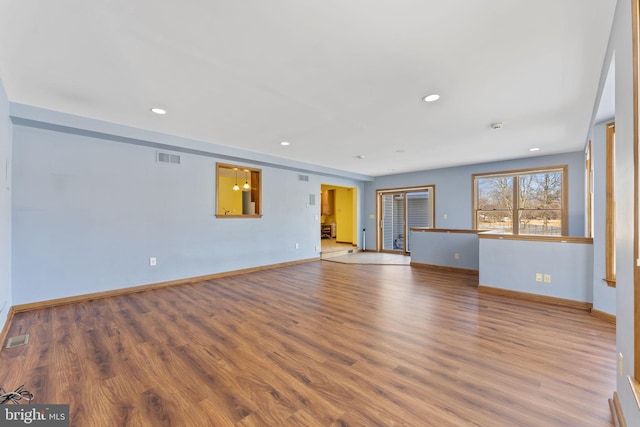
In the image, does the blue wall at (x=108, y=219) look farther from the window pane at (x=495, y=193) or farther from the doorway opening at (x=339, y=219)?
the window pane at (x=495, y=193)

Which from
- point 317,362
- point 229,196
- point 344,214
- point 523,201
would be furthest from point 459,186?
point 229,196

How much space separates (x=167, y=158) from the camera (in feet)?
15.5

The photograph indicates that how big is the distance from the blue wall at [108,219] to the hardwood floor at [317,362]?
0.55 meters

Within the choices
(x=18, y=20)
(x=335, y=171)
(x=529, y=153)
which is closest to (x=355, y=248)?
(x=335, y=171)

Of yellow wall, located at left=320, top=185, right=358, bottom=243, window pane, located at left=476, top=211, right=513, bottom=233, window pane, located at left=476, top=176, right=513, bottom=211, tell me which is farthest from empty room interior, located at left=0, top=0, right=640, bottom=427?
yellow wall, located at left=320, top=185, right=358, bottom=243

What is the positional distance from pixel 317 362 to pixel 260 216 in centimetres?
428

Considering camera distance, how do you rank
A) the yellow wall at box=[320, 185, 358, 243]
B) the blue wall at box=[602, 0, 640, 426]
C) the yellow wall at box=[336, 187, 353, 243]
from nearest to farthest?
the blue wall at box=[602, 0, 640, 426], the yellow wall at box=[320, 185, 358, 243], the yellow wall at box=[336, 187, 353, 243]

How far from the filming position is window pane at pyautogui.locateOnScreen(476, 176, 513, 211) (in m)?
6.43

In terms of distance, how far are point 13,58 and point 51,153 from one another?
1.85 metres

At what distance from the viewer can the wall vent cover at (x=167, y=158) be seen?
15.2ft

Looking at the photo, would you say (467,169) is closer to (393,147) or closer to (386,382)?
(393,147)

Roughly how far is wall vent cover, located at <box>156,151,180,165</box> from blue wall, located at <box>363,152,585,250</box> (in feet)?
20.0
